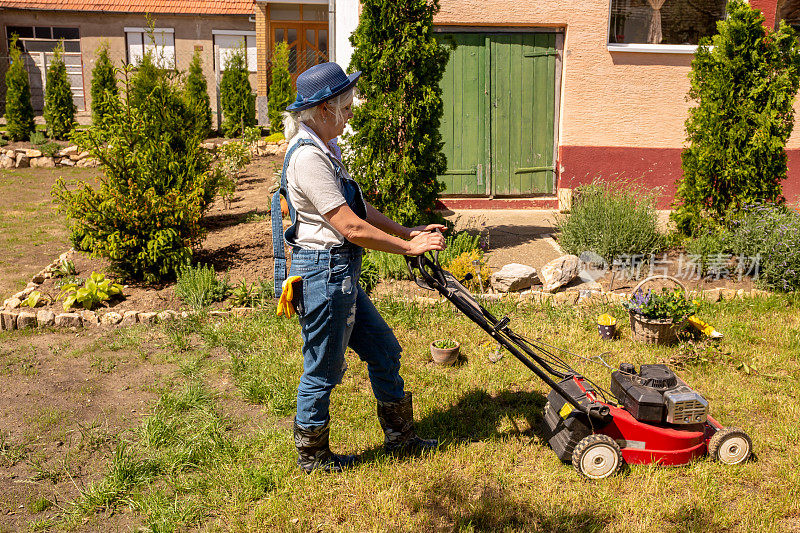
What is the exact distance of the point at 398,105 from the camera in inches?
289

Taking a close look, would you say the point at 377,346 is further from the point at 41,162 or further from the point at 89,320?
the point at 41,162

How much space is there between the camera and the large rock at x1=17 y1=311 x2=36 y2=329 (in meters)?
6.23

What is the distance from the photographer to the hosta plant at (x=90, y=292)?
6473mm

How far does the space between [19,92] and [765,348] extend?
1810 centimetres

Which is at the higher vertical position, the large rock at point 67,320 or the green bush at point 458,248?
the green bush at point 458,248

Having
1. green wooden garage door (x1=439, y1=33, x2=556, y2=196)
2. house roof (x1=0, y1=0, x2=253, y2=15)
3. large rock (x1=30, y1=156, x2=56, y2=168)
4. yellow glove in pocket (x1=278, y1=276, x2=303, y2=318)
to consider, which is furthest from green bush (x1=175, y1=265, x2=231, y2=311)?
house roof (x1=0, y1=0, x2=253, y2=15)

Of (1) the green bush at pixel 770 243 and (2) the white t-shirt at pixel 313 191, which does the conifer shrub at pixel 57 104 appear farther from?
(2) the white t-shirt at pixel 313 191

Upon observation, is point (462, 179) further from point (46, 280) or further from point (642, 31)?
point (46, 280)

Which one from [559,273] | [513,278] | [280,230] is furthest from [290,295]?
[559,273]

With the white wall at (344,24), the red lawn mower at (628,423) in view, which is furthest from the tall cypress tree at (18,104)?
the red lawn mower at (628,423)

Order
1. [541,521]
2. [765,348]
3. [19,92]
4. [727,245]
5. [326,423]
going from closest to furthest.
→ 1. [541,521]
2. [326,423]
3. [765,348]
4. [727,245]
5. [19,92]

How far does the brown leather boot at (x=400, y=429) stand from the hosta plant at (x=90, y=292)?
3745 millimetres

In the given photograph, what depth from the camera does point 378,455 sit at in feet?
13.4

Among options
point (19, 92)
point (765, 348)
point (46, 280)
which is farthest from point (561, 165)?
point (19, 92)
